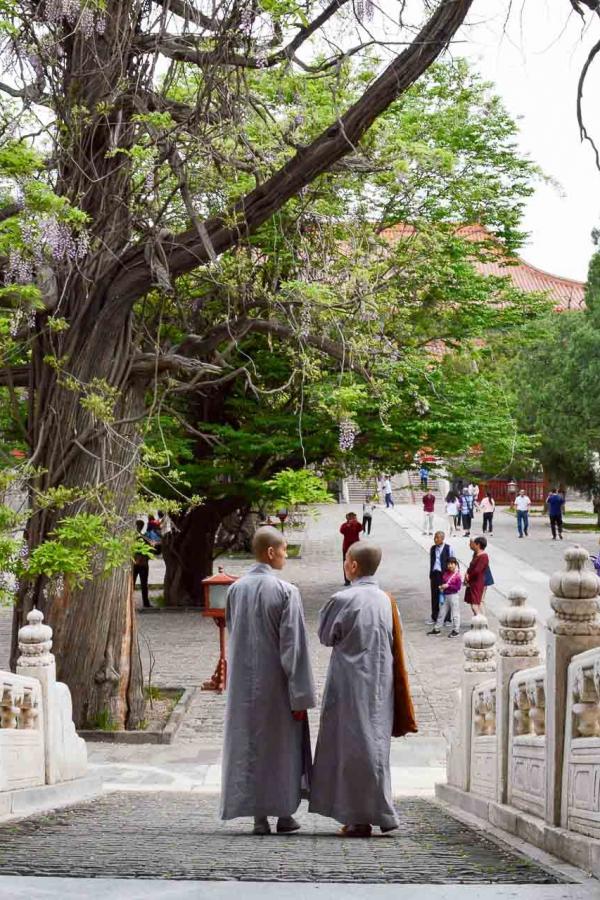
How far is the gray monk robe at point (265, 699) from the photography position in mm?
6098

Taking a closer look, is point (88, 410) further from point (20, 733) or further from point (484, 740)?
point (484, 740)

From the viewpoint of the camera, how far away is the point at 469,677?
784 centimetres

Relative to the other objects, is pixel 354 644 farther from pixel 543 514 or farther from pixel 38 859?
pixel 543 514

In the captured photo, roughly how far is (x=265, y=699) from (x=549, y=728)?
1573mm

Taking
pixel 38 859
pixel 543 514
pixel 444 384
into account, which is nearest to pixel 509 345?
pixel 444 384

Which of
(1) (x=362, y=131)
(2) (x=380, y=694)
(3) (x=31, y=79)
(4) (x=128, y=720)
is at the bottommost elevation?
(4) (x=128, y=720)

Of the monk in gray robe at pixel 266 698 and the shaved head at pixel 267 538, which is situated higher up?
the shaved head at pixel 267 538

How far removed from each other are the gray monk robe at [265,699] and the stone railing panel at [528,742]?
43.1 inches

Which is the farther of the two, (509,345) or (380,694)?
(509,345)

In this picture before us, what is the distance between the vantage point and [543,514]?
4759 centimetres

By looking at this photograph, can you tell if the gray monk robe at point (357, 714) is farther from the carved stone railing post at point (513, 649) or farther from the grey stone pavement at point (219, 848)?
the carved stone railing post at point (513, 649)

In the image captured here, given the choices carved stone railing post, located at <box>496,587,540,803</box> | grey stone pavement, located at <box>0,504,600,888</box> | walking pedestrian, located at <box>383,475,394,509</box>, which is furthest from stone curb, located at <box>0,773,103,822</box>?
walking pedestrian, located at <box>383,475,394,509</box>

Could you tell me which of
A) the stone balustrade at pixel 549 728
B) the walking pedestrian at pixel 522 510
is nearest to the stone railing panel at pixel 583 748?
the stone balustrade at pixel 549 728

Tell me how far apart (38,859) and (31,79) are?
27.4ft
